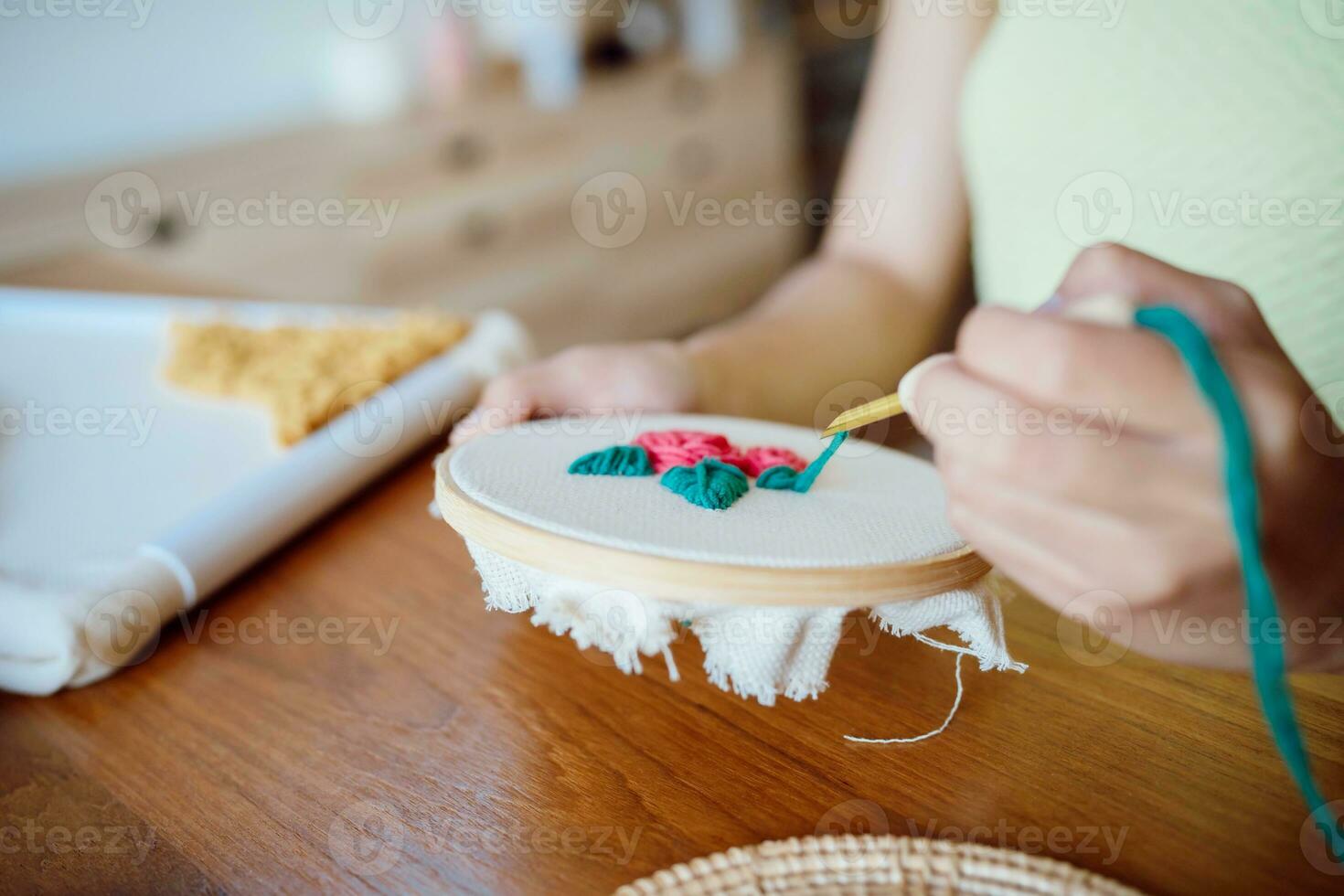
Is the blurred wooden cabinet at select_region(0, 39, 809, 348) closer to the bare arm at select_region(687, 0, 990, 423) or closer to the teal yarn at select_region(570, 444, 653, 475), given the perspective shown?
the bare arm at select_region(687, 0, 990, 423)

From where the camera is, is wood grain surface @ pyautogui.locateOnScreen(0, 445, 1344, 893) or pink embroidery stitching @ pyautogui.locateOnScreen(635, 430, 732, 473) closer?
wood grain surface @ pyautogui.locateOnScreen(0, 445, 1344, 893)

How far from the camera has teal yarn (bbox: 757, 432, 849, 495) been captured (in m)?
0.59

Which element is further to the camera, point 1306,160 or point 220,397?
point 220,397

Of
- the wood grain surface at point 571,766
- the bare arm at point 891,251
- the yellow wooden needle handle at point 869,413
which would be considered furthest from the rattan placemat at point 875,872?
the bare arm at point 891,251

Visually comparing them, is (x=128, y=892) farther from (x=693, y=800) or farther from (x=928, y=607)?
(x=928, y=607)

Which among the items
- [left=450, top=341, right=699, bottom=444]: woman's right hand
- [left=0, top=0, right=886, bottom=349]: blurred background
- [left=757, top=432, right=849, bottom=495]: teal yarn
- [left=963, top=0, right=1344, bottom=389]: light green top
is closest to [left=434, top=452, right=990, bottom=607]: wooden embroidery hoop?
[left=757, top=432, right=849, bottom=495]: teal yarn

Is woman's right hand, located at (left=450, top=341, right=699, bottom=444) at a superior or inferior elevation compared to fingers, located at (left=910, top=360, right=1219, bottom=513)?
inferior

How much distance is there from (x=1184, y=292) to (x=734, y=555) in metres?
0.25

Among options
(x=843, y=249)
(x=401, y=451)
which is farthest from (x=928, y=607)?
(x=843, y=249)

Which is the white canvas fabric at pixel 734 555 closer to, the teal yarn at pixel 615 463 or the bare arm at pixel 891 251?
the teal yarn at pixel 615 463

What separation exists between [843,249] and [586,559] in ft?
2.40

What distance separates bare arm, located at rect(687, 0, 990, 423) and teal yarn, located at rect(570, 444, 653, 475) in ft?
1.07

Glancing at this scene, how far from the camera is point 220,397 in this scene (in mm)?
949

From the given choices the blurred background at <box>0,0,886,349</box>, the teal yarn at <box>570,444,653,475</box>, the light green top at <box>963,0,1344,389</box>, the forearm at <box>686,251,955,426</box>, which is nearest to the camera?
the teal yarn at <box>570,444,653,475</box>
